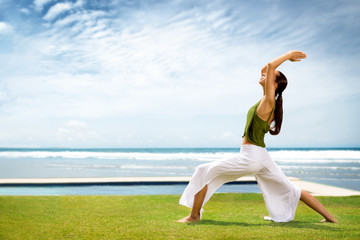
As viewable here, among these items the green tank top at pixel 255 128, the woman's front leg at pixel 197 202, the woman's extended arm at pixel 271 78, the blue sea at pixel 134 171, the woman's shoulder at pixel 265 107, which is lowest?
the blue sea at pixel 134 171

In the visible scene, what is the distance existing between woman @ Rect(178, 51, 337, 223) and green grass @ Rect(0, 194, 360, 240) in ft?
0.82

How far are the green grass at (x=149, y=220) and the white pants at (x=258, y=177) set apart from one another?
229mm

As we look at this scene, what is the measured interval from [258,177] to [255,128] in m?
0.68

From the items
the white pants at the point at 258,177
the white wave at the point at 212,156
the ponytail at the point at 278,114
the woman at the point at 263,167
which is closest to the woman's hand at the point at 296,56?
the woman at the point at 263,167

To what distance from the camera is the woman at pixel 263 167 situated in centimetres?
399

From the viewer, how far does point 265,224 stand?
423cm

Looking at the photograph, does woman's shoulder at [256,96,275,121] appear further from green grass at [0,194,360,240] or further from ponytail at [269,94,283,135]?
green grass at [0,194,360,240]

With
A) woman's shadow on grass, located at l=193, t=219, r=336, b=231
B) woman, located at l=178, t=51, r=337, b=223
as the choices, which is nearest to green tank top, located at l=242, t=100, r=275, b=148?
woman, located at l=178, t=51, r=337, b=223

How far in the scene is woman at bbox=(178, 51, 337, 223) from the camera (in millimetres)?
3992

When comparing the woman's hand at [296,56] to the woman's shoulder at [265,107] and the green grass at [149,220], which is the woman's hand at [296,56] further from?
the green grass at [149,220]

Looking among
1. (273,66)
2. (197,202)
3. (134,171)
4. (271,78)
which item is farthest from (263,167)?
(134,171)

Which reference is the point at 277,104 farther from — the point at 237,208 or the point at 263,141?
the point at 237,208

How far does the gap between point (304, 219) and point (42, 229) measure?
11.3 ft

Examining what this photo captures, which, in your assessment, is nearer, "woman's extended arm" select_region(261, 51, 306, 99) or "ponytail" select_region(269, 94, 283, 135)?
"woman's extended arm" select_region(261, 51, 306, 99)
